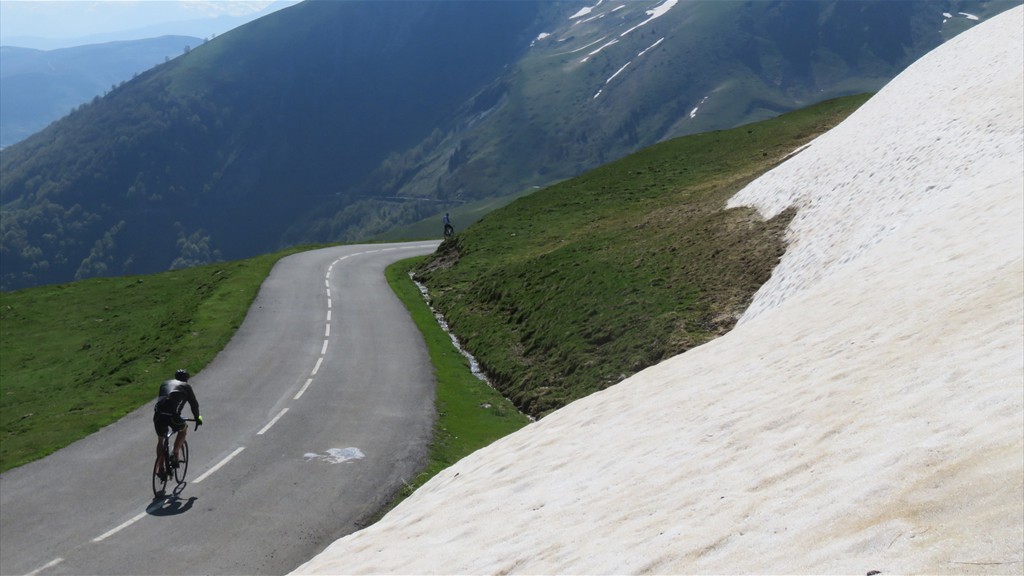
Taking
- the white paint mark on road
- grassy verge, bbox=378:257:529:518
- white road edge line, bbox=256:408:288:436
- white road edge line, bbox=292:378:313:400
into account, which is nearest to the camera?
the white paint mark on road

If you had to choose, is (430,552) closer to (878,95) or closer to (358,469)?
(358,469)

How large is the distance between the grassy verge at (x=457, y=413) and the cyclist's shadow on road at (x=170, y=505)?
4.61m

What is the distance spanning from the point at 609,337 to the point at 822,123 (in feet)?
126

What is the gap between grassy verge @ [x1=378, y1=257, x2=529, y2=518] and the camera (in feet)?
74.7

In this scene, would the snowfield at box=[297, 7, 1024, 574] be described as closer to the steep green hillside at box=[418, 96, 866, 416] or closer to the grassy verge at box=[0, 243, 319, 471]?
the steep green hillside at box=[418, 96, 866, 416]

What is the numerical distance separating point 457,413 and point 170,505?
999cm

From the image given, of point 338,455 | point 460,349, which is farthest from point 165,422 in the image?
point 460,349

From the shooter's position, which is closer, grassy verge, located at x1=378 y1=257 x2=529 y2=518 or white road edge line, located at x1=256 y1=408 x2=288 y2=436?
grassy verge, located at x1=378 y1=257 x2=529 y2=518

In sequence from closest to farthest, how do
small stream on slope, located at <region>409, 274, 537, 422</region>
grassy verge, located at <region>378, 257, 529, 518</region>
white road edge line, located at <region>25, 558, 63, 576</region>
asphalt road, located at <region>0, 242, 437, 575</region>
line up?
white road edge line, located at <region>25, 558, 63, 576</region> < asphalt road, located at <region>0, 242, 437, 575</region> < grassy verge, located at <region>378, 257, 529, 518</region> < small stream on slope, located at <region>409, 274, 537, 422</region>

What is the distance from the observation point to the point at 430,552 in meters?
11.1

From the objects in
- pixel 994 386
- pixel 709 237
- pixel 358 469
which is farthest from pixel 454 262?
pixel 994 386

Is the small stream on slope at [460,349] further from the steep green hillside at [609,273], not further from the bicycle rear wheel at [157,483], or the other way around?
the bicycle rear wheel at [157,483]

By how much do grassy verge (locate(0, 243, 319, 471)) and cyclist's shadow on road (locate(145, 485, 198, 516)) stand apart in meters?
5.74

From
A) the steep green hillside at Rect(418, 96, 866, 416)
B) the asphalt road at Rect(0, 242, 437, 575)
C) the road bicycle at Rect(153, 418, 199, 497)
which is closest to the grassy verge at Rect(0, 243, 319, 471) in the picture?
the asphalt road at Rect(0, 242, 437, 575)
